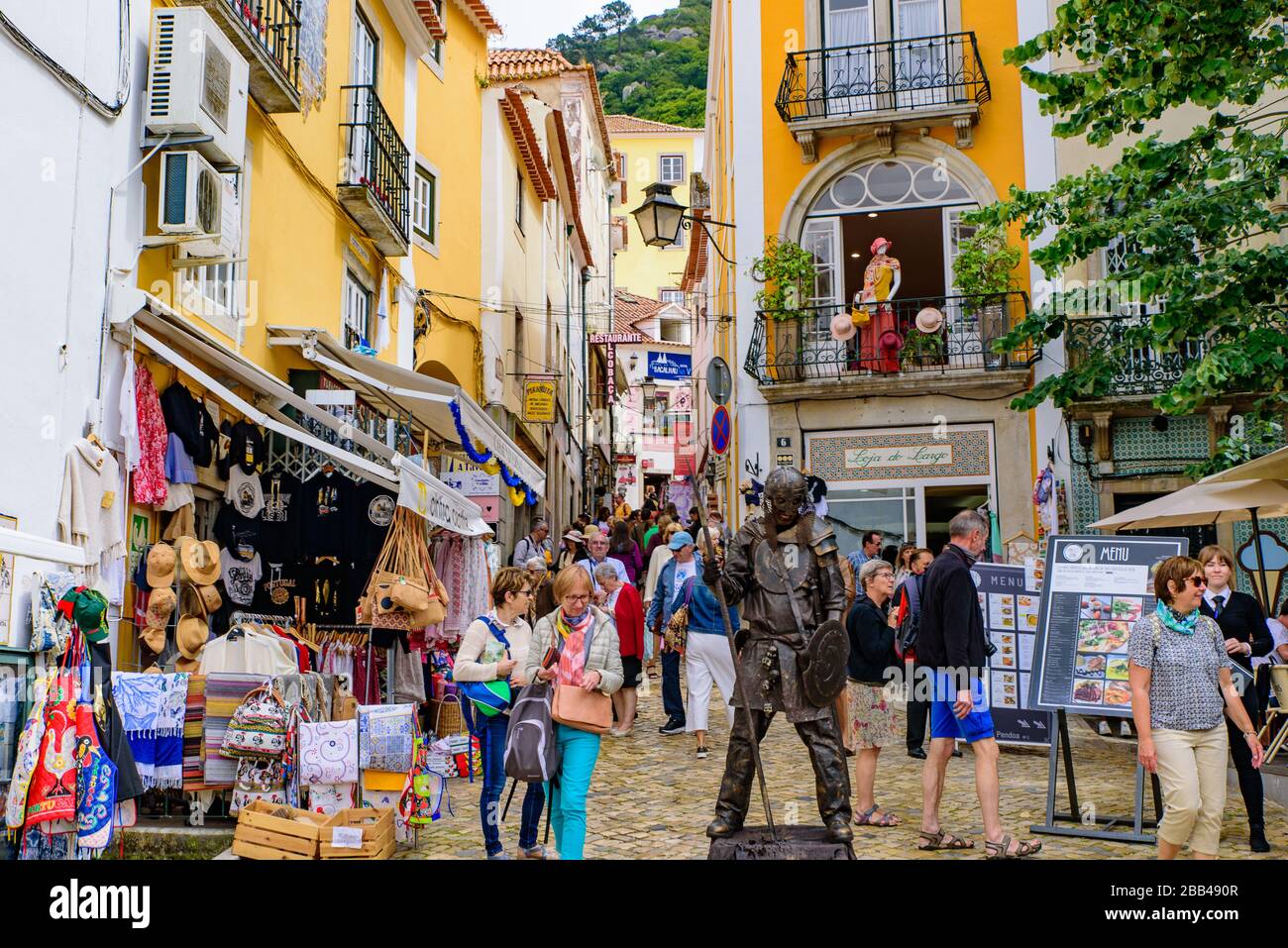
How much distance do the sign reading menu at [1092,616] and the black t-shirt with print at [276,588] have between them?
596 centimetres

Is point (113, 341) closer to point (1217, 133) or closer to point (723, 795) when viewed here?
point (723, 795)

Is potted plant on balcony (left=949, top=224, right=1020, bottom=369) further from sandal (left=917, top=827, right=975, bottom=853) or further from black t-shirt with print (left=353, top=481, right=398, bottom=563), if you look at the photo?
sandal (left=917, top=827, right=975, bottom=853)

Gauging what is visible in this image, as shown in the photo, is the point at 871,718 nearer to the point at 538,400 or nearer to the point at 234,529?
the point at 234,529

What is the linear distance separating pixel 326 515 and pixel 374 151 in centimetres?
557

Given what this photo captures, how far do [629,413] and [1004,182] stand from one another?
43146mm

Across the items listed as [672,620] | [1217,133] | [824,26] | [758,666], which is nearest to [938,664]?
[758,666]

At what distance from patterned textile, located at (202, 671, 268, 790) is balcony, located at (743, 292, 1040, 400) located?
13189mm

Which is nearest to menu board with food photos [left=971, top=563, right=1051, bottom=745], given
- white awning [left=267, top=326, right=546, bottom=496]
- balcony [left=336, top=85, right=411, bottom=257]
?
white awning [left=267, top=326, right=546, bottom=496]

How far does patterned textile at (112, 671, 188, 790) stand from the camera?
25.6 feet

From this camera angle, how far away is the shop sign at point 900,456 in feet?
65.0

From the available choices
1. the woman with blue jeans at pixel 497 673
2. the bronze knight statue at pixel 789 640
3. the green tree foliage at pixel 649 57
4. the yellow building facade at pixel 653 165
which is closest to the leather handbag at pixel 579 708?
the woman with blue jeans at pixel 497 673

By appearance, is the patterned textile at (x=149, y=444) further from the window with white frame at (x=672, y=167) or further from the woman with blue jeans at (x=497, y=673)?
the window with white frame at (x=672, y=167)

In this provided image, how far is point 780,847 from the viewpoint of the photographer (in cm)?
611

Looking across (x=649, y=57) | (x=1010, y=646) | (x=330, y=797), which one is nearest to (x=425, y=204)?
(x=1010, y=646)
